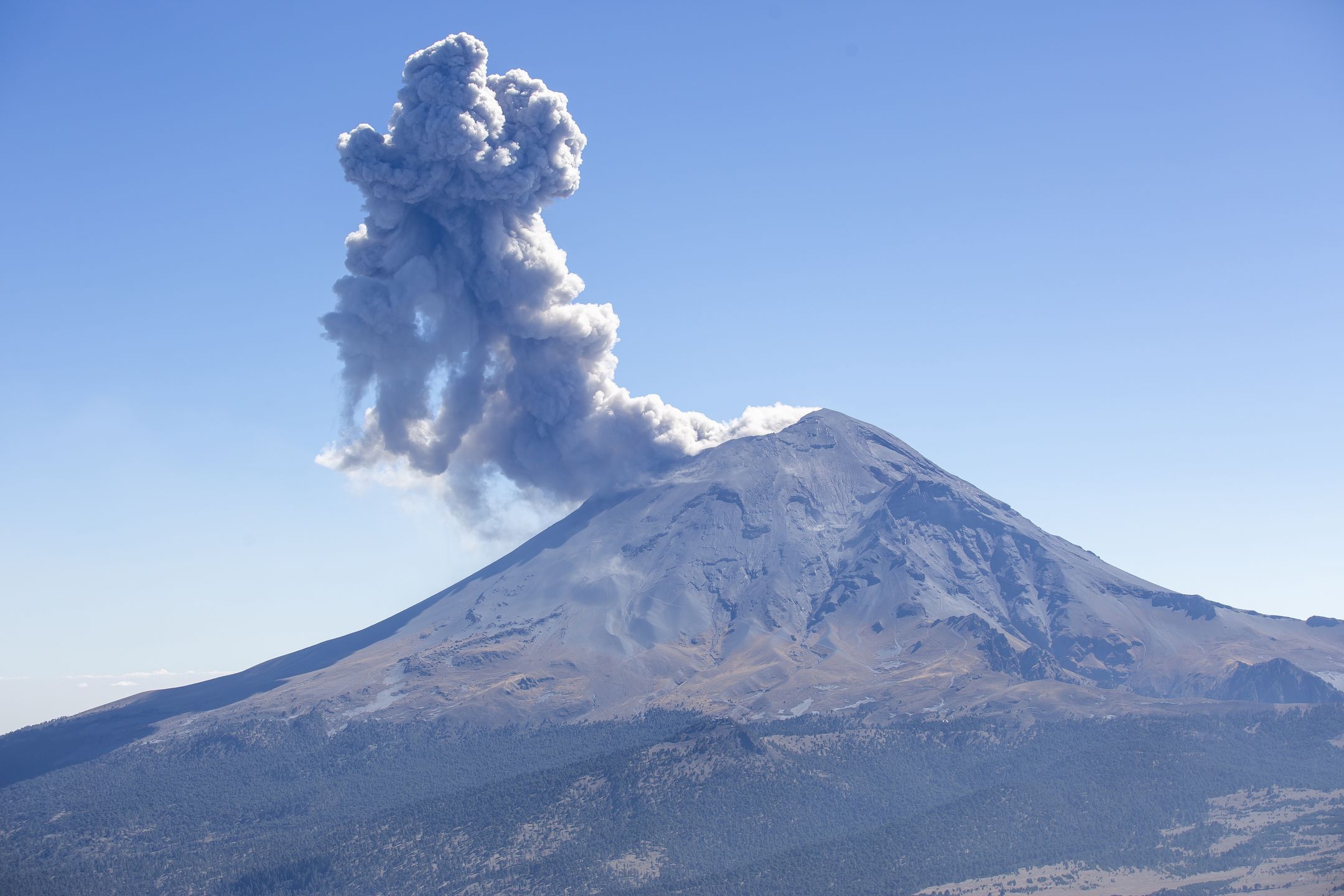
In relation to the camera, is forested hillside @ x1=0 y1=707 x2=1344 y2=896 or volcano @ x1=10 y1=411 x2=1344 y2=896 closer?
volcano @ x1=10 y1=411 x2=1344 y2=896

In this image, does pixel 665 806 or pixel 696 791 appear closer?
pixel 665 806

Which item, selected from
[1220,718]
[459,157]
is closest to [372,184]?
[459,157]

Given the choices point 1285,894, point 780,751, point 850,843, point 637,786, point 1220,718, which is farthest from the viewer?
point 1220,718

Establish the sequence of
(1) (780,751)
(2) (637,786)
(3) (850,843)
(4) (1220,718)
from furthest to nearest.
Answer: (4) (1220,718) < (1) (780,751) < (2) (637,786) < (3) (850,843)

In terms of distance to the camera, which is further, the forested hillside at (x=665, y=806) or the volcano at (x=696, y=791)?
the forested hillside at (x=665, y=806)

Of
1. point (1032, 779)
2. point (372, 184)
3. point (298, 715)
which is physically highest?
point (372, 184)

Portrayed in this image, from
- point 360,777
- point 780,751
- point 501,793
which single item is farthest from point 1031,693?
point 360,777

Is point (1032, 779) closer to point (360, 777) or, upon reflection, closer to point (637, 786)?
point (637, 786)

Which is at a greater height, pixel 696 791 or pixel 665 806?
pixel 696 791

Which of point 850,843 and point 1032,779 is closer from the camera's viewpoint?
point 850,843

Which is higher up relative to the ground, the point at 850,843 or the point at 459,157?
the point at 459,157
